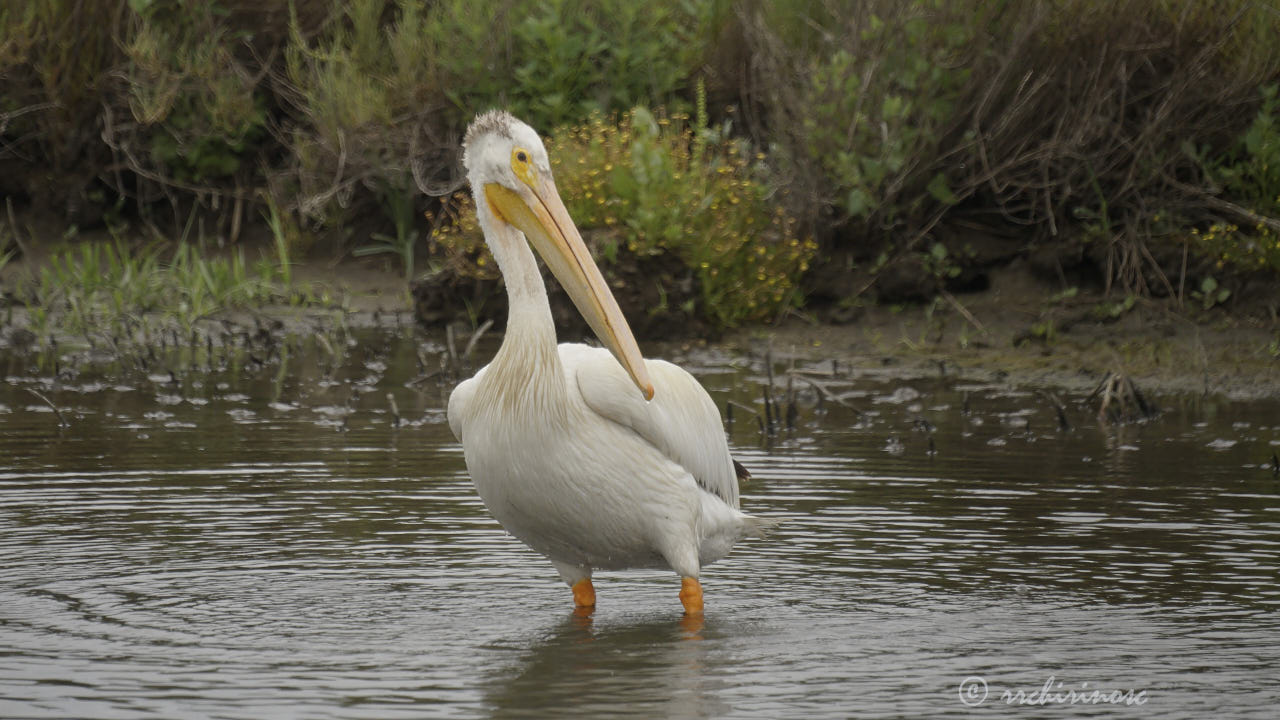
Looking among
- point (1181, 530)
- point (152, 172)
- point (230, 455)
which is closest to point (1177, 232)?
point (1181, 530)

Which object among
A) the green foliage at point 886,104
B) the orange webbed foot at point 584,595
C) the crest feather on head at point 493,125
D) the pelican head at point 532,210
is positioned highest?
the green foliage at point 886,104

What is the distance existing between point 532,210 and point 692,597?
1210mm

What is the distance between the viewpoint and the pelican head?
15.7 ft

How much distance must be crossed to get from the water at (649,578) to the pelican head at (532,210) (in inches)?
36.9

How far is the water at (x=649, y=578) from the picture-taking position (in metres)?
4.05

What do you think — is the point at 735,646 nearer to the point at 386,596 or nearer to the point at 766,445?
the point at 386,596

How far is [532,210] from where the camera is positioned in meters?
4.79

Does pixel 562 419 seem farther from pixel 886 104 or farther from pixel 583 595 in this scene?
pixel 886 104

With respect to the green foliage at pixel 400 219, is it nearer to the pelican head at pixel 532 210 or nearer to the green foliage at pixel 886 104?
the green foliage at pixel 886 104

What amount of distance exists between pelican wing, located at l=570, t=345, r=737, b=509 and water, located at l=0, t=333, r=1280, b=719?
39 cm

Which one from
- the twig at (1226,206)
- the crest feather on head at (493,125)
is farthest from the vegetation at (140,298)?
the twig at (1226,206)

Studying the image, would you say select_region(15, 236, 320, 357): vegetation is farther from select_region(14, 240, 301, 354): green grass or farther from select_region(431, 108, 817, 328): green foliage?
select_region(431, 108, 817, 328): green foliage

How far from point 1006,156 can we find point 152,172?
6527 mm

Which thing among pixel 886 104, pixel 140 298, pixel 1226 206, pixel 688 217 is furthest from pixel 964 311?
pixel 140 298
